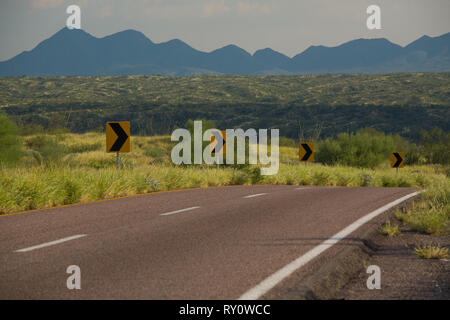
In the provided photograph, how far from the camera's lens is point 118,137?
1617 centimetres

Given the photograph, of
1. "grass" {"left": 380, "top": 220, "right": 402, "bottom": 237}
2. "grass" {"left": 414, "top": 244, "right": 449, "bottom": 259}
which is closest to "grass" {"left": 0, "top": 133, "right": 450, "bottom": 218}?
"grass" {"left": 380, "top": 220, "right": 402, "bottom": 237}

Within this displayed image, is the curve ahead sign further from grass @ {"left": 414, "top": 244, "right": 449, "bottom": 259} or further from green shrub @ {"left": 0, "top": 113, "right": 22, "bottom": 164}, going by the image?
green shrub @ {"left": 0, "top": 113, "right": 22, "bottom": 164}

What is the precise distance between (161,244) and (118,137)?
9.28m

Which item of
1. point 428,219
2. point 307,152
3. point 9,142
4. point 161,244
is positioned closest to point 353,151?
point 307,152

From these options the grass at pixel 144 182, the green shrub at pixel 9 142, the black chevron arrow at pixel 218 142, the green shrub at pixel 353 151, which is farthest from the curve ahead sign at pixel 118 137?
the green shrub at pixel 353 151

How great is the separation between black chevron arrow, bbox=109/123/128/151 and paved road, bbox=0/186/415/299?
397 cm

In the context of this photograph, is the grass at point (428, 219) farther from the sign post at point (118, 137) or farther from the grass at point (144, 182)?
the sign post at point (118, 137)

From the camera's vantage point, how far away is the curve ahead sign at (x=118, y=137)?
1606 centimetres

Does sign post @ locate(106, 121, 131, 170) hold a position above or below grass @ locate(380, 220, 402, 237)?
above

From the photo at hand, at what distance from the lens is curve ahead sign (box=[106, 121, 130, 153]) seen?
16.1 metres

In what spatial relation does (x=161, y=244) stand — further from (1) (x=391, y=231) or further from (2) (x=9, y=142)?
(2) (x=9, y=142)

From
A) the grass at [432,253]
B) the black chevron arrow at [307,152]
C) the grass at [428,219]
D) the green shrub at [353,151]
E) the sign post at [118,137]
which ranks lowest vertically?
the green shrub at [353,151]

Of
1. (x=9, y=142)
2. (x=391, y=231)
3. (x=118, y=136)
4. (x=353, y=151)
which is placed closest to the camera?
(x=391, y=231)

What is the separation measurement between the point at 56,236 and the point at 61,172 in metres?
6.10
